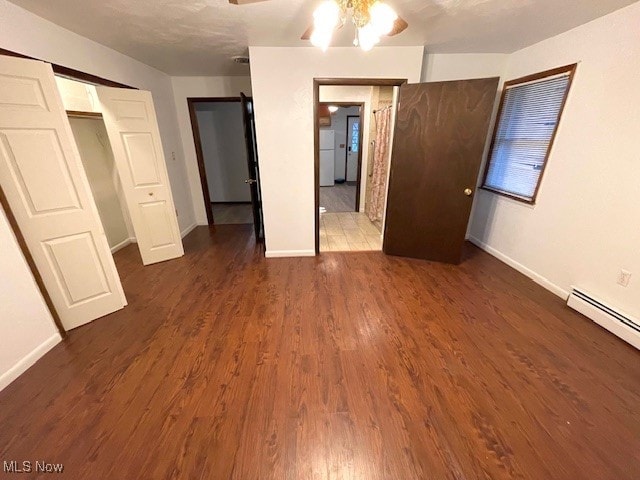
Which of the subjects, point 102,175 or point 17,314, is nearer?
point 17,314

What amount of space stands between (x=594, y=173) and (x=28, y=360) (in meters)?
4.39

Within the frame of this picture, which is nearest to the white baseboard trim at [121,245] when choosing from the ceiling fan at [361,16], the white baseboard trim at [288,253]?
the white baseboard trim at [288,253]

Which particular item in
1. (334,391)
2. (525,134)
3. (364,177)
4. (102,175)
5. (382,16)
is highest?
(382,16)

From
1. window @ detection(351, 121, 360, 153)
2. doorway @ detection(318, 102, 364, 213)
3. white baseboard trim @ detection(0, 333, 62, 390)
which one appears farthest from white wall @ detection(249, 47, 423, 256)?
window @ detection(351, 121, 360, 153)

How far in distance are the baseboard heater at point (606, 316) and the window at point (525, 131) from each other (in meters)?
1.03

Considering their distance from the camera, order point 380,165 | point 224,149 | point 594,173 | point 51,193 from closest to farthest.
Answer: point 51,193
point 594,173
point 380,165
point 224,149

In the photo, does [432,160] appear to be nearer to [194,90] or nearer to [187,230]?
[194,90]

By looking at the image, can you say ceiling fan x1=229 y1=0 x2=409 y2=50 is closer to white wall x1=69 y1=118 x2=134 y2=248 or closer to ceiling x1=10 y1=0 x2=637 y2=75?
ceiling x1=10 y1=0 x2=637 y2=75

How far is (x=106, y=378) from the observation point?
162cm

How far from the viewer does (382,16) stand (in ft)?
4.20

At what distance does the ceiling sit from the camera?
177 cm

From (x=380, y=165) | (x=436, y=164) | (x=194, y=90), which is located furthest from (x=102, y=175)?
(x=436, y=164)

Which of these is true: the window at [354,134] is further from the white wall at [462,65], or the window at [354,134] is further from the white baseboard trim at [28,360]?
the white baseboard trim at [28,360]

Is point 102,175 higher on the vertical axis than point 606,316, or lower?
higher
